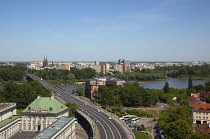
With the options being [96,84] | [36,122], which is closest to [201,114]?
[36,122]

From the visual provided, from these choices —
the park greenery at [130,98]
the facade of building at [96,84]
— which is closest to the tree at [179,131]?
the park greenery at [130,98]

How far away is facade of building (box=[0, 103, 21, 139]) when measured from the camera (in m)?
32.3

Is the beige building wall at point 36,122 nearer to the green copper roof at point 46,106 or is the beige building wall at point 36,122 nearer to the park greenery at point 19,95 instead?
the green copper roof at point 46,106

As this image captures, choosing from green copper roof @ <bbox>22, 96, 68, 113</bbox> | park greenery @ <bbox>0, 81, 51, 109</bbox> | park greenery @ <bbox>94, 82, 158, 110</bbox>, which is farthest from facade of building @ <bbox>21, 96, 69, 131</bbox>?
park greenery @ <bbox>94, 82, 158, 110</bbox>

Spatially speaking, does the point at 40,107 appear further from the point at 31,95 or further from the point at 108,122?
the point at 31,95

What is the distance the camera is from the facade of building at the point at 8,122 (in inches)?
1270

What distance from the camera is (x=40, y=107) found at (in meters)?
37.4

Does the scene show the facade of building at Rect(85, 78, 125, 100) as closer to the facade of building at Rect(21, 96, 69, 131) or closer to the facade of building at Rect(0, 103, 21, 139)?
the facade of building at Rect(21, 96, 69, 131)

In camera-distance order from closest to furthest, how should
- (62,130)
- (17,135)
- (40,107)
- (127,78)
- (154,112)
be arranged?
(62,130), (17,135), (40,107), (154,112), (127,78)

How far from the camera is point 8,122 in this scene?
33781mm

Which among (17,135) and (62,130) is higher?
(62,130)

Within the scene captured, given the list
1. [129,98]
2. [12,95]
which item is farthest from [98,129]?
[12,95]

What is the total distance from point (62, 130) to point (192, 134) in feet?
53.9

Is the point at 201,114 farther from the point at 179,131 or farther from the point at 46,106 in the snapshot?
the point at 46,106
